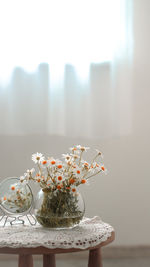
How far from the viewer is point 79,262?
2.08m

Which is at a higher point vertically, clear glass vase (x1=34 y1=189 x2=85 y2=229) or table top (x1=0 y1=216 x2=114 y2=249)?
clear glass vase (x1=34 y1=189 x2=85 y2=229)

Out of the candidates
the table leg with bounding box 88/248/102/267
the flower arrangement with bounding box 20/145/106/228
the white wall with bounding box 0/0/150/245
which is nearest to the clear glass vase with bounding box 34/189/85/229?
the flower arrangement with bounding box 20/145/106/228

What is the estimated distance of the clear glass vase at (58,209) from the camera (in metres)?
1.21

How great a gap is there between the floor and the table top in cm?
84

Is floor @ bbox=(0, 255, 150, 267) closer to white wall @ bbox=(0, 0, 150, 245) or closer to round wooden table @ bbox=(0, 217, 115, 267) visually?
white wall @ bbox=(0, 0, 150, 245)

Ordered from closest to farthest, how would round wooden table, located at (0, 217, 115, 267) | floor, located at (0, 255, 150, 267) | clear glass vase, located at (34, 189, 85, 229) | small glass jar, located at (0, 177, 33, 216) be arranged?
round wooden table, located at (0, 217, 115, 267) < clear glass vase, located at (34, 189, 85, 229) < small glass jar, located at (0, 177, 33, 216) < floor, located at (0, 255, 150, 267)

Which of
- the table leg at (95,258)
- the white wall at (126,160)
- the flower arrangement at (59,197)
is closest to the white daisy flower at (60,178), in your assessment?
the flower arrangement at (59,197)

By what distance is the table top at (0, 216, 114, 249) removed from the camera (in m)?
1.10

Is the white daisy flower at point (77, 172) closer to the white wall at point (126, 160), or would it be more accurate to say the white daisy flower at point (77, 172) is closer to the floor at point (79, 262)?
the white wall at point (126, 160)

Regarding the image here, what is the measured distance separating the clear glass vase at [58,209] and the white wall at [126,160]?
0.89 m

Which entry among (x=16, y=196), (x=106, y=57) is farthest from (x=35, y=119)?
(x=16, y=196)

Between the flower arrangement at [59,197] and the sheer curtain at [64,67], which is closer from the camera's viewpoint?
the flower arrangement at [59,197]

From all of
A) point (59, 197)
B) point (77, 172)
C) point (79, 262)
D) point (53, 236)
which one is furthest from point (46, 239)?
point (79, 262)

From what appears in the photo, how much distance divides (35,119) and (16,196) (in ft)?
2.79
